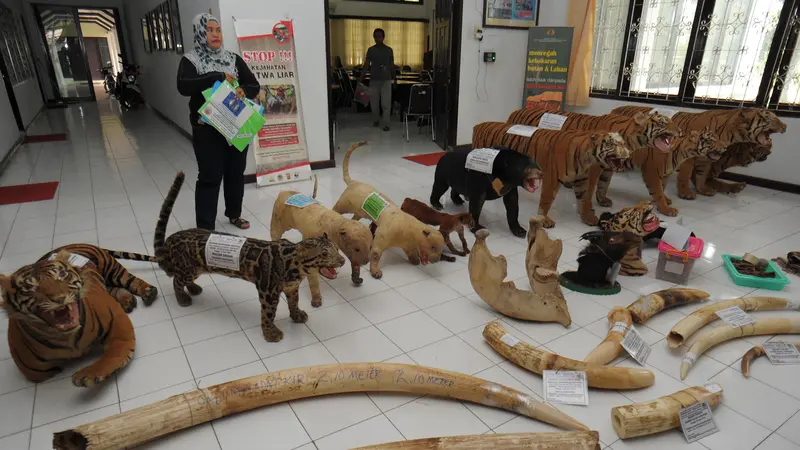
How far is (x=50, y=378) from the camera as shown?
6.89ft

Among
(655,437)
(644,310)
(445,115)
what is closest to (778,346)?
(644,310)

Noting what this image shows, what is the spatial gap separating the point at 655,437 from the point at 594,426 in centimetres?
22

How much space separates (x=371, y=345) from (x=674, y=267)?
2056mm

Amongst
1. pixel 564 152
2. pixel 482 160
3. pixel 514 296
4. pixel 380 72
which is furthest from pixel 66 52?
pixel 514 296

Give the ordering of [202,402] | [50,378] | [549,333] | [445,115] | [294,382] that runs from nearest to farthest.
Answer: [202,402]
[294,382]
[50,378]
[549,333]
[445,115]

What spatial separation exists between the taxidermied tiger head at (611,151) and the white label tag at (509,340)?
196cm

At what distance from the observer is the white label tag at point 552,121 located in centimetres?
448

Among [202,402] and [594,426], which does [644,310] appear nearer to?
[594,426]


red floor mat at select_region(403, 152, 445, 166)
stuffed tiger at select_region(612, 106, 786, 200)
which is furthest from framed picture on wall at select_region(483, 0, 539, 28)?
stuffed tiger at select_region(612, 106, 786, 200)

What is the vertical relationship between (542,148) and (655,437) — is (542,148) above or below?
above

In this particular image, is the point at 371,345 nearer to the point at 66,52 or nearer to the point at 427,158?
the point at 427,158

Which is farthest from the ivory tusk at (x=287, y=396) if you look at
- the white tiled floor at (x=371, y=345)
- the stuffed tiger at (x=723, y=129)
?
the stuffed tiger at (x=723, y=129)

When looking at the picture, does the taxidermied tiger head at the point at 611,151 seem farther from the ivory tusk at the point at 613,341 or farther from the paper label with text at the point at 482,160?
the ivory tusk at the point at 613,341

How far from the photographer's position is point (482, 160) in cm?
350
